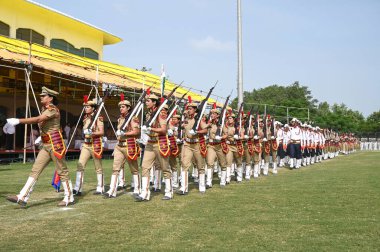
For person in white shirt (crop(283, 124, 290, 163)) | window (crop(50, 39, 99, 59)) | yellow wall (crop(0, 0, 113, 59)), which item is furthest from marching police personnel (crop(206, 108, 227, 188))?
window (crop(50, 39, 99, 59))

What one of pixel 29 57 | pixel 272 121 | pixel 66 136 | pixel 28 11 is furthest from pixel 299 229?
pixel 28 11

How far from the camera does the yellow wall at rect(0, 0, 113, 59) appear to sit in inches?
1013

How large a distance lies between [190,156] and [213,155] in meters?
1.20

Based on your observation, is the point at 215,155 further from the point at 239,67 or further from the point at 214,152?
the point at 239,67

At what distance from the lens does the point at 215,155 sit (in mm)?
11328

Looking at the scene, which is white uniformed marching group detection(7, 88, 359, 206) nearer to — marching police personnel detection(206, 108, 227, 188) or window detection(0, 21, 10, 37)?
marching police personnel detection(206, 108, 227, 188)

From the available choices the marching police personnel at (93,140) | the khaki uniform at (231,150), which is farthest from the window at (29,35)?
the marching police personnel at (93,140)

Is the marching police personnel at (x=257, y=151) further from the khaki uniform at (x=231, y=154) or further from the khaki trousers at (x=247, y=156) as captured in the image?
the khaki uniform at (x=231, y=154)

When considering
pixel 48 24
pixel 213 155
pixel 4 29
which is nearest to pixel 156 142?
pixel 213 155

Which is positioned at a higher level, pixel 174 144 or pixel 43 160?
pixel 174 144

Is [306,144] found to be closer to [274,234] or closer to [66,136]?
[66,136]

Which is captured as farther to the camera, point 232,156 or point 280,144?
point 280,144

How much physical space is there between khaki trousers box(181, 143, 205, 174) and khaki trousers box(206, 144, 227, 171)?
758 mm

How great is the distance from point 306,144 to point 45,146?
14.9 metres
